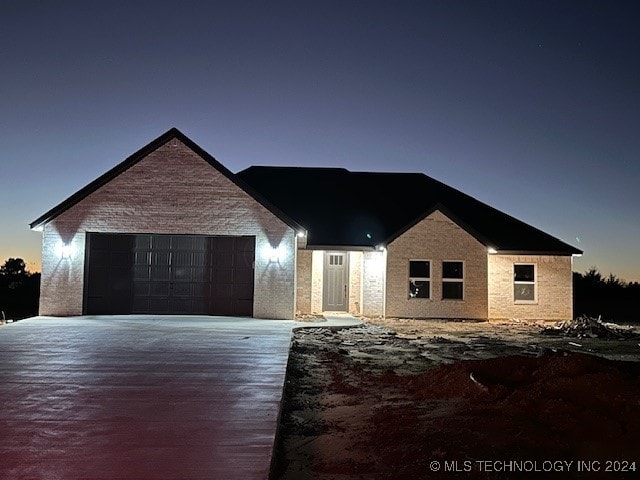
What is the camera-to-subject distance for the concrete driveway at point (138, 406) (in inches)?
188

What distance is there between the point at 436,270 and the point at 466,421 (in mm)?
14564

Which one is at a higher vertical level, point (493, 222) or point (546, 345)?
point (493, 222)

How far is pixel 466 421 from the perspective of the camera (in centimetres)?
615

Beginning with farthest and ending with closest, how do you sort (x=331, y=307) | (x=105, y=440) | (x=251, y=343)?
(x=331, y=307)
(x=251, y=343)
(x=105, y=440)

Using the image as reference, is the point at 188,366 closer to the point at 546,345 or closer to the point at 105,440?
the point at 105,440

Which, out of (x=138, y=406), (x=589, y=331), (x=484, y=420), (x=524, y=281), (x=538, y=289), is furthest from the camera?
(x=524, y=281)

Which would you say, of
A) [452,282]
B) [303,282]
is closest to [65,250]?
[303,282]

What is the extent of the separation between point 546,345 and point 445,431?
939 cm

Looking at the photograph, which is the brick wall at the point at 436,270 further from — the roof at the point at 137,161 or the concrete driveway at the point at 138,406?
the concrete driveway at the point at 138,406

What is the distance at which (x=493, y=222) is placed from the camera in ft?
76.9

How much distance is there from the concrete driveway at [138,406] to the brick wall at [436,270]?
886 centimetres

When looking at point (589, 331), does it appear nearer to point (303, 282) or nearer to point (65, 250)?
point (303, 282)

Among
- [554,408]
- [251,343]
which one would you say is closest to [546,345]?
[251,343]

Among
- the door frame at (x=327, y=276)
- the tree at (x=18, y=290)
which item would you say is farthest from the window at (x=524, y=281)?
the tree at (x=18, y=290)
